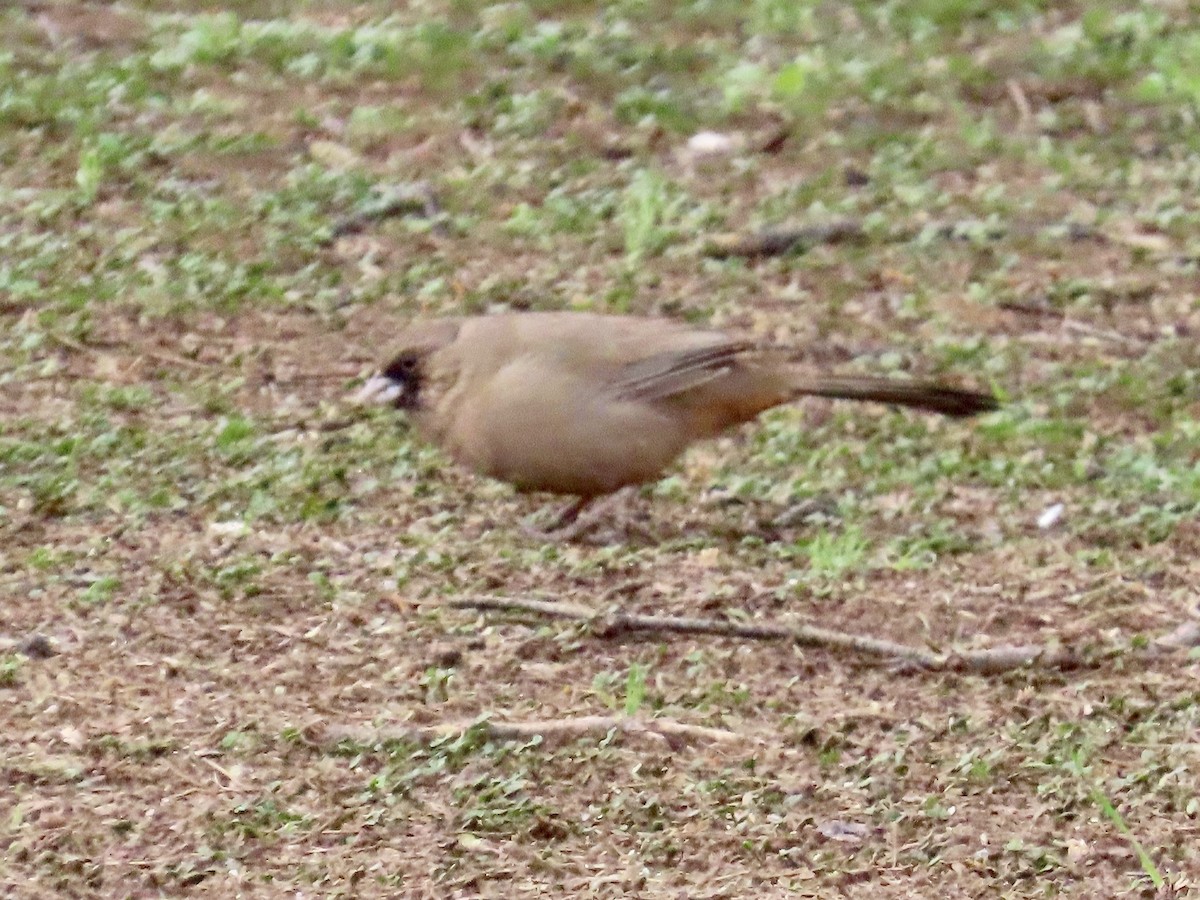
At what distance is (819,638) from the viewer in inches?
173

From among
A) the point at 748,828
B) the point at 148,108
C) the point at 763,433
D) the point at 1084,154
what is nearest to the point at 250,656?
the point at 748,828

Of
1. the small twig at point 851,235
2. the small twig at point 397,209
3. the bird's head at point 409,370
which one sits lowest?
the small twig at point 851,235

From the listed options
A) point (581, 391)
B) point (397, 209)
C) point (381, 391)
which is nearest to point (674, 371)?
point (581, 391)

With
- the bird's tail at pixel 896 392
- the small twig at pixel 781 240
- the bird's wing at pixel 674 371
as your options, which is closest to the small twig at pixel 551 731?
the bird's wing at pixel 674 371

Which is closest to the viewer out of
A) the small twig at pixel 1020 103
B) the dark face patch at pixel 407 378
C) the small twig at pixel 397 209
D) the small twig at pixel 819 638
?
the small twig at pixel 819 638

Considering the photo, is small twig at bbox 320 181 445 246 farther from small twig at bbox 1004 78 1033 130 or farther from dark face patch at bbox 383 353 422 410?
small twig at bbox 1004 78 1033 130

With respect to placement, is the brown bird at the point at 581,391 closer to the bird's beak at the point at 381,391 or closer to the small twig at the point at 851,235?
the bird's beak at the point at 381,391

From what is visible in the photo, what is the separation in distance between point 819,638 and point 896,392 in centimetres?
116

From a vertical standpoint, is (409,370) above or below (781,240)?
above

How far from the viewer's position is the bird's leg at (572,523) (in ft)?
16.8

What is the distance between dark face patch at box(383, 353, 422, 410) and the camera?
17.1 feet

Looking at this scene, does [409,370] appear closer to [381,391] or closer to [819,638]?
[381,391]

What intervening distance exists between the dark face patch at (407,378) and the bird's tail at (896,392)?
3.15ft

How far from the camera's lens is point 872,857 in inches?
141
